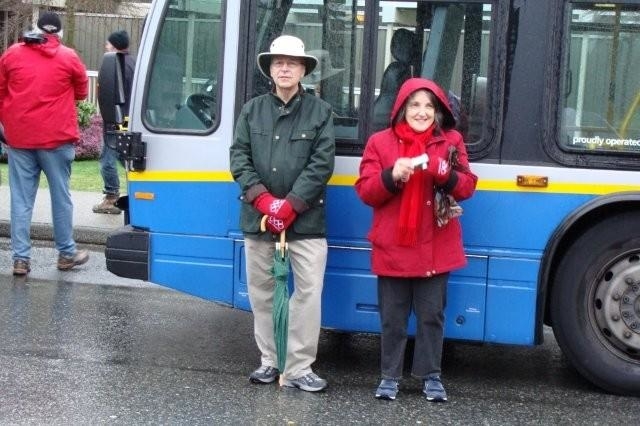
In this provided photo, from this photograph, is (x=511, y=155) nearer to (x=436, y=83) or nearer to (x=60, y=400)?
(x=436, y=83)

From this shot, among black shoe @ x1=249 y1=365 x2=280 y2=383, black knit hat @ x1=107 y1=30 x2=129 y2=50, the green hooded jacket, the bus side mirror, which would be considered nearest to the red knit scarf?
the green hooded jacket

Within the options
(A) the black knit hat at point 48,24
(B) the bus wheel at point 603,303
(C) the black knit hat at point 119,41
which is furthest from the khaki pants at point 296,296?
(C) the black knit hat at point 119,41

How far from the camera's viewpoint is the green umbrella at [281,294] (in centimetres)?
598

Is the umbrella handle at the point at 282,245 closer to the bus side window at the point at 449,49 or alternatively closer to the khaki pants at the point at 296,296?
the khaki pants at the point at 296,296

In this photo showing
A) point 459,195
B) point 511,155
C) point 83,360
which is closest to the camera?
point 459,195

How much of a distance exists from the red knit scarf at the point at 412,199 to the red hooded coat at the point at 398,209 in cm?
3

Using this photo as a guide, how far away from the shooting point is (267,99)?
6.04 metres

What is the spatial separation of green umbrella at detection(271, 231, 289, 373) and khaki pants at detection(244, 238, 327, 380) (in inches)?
2.3

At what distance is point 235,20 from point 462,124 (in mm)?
1341

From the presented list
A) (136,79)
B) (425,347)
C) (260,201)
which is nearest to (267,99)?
(260,201)

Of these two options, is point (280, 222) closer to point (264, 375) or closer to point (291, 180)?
point (291, 180)

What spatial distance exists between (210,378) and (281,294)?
676mm

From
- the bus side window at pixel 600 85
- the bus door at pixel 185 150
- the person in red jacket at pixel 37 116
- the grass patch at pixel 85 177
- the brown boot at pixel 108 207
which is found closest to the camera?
the bus side window at pixel 600 85

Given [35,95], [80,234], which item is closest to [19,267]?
[35,95]
